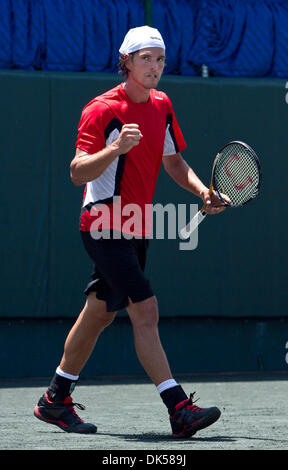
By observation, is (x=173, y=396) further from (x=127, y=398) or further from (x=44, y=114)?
(x=44, y=114)

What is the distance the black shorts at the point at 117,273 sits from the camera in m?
5.81

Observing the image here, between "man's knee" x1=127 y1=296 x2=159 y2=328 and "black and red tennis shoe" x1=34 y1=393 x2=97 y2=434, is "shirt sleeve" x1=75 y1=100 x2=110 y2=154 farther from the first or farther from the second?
"black and red tennis shoe" x1=34 y1=393 x2=97 y2=434

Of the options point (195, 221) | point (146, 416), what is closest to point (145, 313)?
point (195, 221)

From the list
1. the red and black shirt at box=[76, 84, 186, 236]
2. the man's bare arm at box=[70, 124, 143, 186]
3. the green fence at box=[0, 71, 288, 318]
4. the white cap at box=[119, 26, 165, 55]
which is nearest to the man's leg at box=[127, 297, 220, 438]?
the red and black shirt at box=[76, 84, 186, 236]

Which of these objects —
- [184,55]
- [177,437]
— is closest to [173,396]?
[177,437]

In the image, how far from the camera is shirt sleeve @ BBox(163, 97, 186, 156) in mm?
6180

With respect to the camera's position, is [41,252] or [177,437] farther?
[41,252]

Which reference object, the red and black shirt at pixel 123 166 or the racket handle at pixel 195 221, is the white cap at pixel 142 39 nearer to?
the red and black shirt at pixel 123 166

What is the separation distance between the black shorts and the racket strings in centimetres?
55

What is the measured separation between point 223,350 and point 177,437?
3907mm

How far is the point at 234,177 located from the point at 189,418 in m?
1.34

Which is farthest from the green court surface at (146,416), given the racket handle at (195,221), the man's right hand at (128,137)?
the man's right hand at (128,137)
